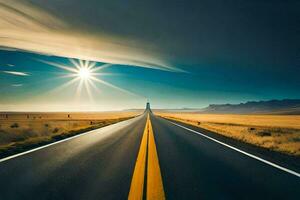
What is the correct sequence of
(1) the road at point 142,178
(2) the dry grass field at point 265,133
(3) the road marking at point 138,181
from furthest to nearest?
(2) the dry grass field at point 265,133 < (1) the road at point 142,178 < (3) the road marking at point 138,181

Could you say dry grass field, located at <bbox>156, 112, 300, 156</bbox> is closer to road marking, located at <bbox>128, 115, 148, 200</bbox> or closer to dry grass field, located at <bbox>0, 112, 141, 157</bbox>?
road marking, located at <bbox>128, 115, 148, 200</bbox>

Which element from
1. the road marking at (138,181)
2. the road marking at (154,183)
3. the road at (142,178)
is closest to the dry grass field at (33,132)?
the road at (142,178)

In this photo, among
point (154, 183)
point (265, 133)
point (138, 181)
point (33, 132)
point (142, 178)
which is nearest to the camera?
point (154, 183)

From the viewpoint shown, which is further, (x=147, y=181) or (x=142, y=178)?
(x=142, y=178)

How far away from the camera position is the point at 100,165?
24.5ft

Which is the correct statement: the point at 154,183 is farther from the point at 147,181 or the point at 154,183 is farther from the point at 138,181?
the point at 138,181

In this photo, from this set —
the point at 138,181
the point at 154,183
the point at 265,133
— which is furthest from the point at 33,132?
the point at 154,183

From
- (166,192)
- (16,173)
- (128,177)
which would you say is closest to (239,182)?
(166,192)

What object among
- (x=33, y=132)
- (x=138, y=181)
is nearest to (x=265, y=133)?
(x=138, y=181)

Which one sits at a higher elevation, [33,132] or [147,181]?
[33,132]

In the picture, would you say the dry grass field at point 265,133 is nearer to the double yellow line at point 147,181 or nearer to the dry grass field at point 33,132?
the double yellow line at point 147,181

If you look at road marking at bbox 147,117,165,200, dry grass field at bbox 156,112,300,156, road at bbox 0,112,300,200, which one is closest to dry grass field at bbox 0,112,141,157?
road at bbox 0,112,300,200

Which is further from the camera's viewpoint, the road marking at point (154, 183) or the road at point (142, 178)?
the road at point (142, 178)

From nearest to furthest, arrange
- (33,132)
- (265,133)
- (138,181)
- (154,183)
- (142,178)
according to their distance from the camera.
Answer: (154,183) < (138,181) < (142,178) < (265,133) < (33,132)
